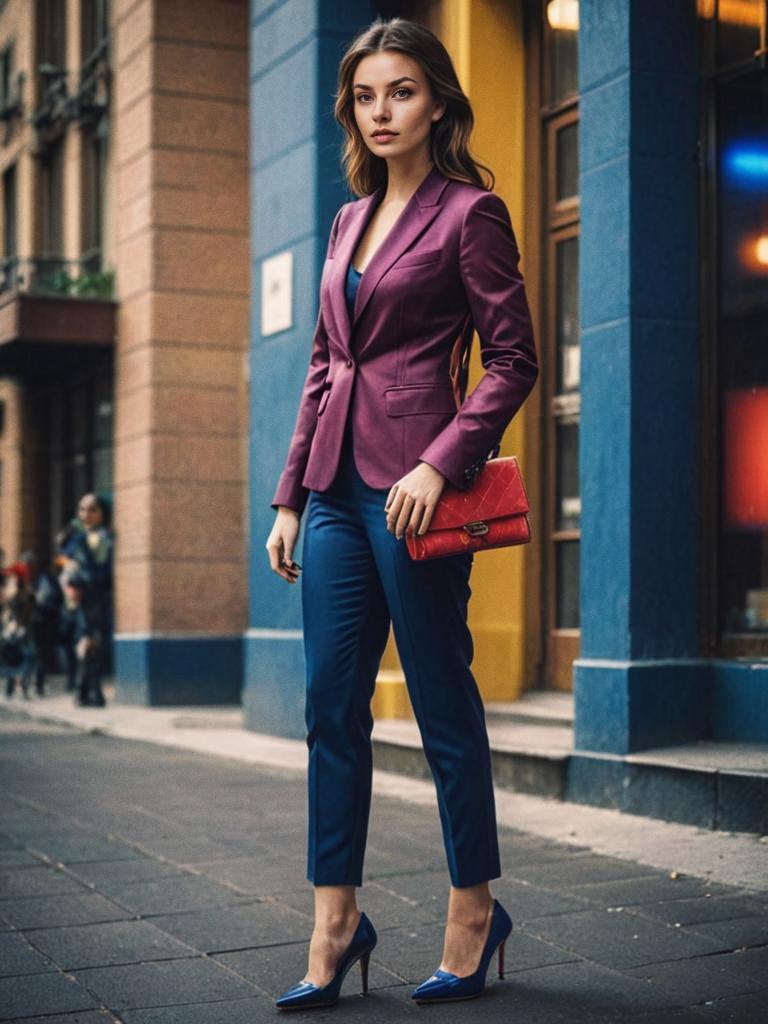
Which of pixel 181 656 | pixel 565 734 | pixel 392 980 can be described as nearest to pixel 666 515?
pixel 565 734

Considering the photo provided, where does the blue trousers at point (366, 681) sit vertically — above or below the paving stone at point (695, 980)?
above

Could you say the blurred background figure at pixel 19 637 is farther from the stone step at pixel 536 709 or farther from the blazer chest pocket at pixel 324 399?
the blazer chest pocket at pixel 324 399

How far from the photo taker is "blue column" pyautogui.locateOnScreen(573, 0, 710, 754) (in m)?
6.30

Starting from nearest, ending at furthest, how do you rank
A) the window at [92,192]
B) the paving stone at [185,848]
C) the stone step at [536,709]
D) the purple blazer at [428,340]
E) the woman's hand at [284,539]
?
the purple blazer at [428,340] → the woman's hand at [284,539] → the paving stone at [185,848] → the stone step at [536,709] → the window at [92,192]

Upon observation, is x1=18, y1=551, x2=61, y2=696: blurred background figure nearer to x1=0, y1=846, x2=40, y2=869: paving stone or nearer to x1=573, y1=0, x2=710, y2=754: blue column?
→ x1=0, y1=846, x2=40, y2=869: paving stone

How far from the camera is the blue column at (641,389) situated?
630 centimetres

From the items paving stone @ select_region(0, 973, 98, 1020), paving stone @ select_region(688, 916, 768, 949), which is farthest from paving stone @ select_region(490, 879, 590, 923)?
paving stone @ select_region(0, 973, 98, 1020)

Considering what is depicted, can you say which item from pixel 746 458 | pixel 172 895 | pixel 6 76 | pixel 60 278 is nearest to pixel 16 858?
pixel 172 895

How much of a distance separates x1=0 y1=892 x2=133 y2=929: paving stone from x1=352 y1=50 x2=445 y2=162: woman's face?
2429 mm

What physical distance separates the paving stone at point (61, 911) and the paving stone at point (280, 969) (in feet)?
2.13

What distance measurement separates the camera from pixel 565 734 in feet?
24.0

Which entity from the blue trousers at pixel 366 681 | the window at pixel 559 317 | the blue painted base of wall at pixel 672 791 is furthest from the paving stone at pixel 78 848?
the window at pixel 559 317

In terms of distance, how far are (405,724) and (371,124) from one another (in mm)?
5192

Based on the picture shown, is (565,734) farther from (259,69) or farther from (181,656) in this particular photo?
(181,656)
